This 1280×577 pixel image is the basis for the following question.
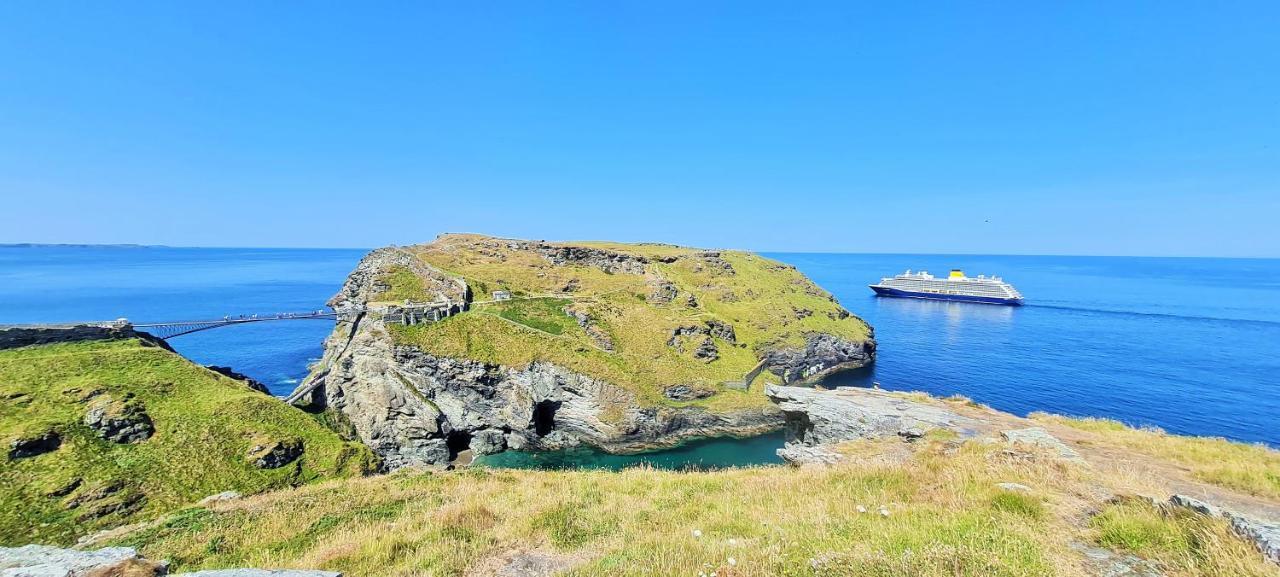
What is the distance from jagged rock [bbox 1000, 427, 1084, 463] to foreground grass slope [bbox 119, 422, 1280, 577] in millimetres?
1655

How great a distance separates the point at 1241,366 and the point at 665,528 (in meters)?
102

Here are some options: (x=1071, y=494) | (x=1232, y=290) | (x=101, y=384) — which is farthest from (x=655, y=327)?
(x=1232, y=290)

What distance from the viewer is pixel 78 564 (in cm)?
757

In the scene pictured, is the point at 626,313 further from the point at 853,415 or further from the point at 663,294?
the point at 853,415

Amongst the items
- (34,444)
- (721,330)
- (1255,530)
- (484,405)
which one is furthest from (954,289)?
(34,444)

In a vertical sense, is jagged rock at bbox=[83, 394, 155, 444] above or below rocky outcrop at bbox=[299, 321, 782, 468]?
above

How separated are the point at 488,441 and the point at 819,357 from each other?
2038 inches

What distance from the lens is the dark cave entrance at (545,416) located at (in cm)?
5253

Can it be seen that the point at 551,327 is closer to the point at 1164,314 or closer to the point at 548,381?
the point at 548,381

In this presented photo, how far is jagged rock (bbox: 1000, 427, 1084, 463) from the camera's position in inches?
603

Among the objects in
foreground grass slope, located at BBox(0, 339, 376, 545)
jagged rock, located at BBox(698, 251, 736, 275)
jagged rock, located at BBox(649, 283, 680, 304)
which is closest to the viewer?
foreground grass slope, located at BBox(0, 339, 376, 545)

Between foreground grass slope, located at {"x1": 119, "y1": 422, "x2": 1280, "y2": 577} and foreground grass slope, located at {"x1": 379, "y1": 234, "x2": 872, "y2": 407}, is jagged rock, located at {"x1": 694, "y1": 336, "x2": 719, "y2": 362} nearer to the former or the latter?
foreground grass slope, located at {"x1": 379, "y1": 234, "x2": 872, "y2": 407}

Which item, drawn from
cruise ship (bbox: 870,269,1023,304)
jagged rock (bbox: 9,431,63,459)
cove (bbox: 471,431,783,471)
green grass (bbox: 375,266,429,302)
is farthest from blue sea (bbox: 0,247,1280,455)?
jagged rock (bbox: 9,431,63,459)

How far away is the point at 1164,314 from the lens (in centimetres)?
11125
